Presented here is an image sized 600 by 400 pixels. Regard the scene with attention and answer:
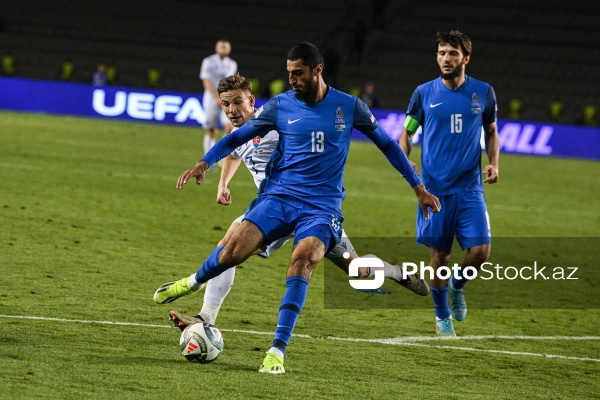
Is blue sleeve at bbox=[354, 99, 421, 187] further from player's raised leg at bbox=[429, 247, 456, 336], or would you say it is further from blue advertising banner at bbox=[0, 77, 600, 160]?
blue advertising banner at bbox=[0, 77, 600, 160]

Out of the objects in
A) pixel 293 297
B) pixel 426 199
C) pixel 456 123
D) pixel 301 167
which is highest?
pixel 456 123

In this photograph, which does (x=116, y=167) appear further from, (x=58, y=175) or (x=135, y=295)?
(x=135, y=295)

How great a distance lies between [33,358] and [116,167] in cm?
1178

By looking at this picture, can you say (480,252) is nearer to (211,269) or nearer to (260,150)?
(260,150)

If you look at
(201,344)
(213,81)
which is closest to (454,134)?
(201,344)

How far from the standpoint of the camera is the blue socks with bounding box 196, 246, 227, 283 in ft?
21.5

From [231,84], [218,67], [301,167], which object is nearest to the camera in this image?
[301,167]

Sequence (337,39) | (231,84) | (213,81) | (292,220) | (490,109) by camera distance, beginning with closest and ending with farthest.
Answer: (292,220) < (231,84) < (490,109) < (213,81) < (337,39)

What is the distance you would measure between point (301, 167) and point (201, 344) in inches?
49.7

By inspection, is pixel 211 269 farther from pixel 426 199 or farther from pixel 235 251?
pixel 426 199

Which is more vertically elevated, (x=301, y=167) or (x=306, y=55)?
(x=306, y=55)

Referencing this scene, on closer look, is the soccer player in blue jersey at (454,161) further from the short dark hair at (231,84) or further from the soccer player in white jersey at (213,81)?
the soccer player in white jersey at (213,81)

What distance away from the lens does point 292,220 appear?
6535 millimetres

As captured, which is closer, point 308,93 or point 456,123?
point 308,93
